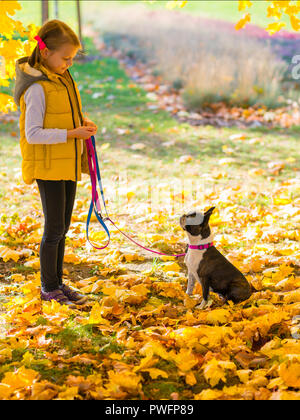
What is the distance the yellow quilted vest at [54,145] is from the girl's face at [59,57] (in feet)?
0.13

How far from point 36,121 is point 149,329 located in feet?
4.53

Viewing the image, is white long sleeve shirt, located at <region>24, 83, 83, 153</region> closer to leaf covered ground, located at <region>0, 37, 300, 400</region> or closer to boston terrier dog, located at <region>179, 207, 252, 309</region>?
boston terrier dog, located at <region>179, 207, 252, 309</region>

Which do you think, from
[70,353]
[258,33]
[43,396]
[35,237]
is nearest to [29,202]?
[35,237]

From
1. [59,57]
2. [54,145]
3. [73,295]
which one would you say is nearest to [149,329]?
[73,295]

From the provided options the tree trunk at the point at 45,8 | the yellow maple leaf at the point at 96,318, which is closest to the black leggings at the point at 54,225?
the yellow maple leaf at the point at 96,318

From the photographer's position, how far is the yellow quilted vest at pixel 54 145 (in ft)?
9.19

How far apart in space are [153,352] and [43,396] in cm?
61

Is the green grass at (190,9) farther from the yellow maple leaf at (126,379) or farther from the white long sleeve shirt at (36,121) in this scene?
the yellow maple leaf at (126,379)

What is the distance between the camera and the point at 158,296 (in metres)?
3.34

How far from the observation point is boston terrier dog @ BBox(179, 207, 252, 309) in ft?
9.83

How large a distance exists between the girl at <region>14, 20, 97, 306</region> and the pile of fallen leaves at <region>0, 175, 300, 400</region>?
1.61ft

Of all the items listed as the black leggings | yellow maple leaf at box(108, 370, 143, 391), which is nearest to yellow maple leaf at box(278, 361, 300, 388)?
yellow maple leaf at box(108, 370, 143, 391)

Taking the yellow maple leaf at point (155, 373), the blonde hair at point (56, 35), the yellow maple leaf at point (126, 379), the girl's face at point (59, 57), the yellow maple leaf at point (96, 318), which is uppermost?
the blonde hair at point (56, 35)

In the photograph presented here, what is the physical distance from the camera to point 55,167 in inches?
112
